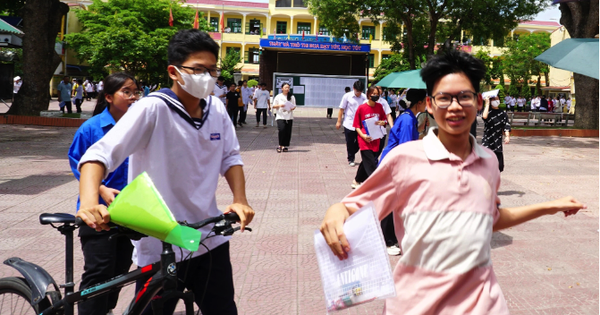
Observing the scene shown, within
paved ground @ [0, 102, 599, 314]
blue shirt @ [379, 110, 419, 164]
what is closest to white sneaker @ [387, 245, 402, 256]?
paved ground @ [0, 102, 599, 314]

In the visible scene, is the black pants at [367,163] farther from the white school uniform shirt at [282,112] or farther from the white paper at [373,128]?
the white school uniform shirt at [282,112]

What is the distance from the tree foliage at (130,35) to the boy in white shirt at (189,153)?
1199 inches

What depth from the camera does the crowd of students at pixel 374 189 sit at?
217cm

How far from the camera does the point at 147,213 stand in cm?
214

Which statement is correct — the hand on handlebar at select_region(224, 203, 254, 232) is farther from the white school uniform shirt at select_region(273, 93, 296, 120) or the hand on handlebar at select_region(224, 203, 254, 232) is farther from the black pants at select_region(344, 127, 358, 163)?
the white school uniform shirt at select_region(273, 93, 296, 120)

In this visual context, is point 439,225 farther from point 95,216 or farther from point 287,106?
point 287,106

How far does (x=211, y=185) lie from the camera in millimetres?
2715

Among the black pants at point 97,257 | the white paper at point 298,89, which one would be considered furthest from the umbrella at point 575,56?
the white paper at point 298,89

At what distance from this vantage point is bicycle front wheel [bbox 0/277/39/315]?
285cm

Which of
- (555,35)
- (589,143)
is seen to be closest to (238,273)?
(589,143)

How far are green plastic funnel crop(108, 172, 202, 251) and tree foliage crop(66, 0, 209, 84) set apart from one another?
3105 cm

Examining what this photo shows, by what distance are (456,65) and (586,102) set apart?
22028mm

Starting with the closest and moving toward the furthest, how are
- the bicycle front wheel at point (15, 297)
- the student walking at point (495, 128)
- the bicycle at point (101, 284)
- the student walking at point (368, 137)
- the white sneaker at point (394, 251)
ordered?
the bicycle at point (101, 284) → the bicycle front wheel at point (15, 297) → the white sneaker at point (394, 251) → the student walking at point (495, 128) → the student walking at point (368, 137)

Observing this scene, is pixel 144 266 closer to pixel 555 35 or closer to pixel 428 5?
pixel 428 5
